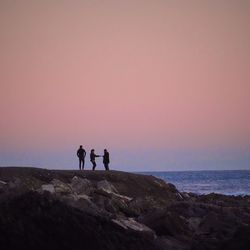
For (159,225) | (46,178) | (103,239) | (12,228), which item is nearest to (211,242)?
(159,225)

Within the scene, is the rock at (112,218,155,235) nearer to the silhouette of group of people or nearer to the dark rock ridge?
the dark rock ridge

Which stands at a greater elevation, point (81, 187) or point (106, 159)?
point (106, 159)

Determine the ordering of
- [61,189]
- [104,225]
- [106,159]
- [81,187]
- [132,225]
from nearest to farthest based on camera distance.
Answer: [104,225]
[132,225]
[61,189]
[81,187]
[106,159]

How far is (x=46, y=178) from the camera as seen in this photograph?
24.8 meters

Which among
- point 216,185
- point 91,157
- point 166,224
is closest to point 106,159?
point 91,157

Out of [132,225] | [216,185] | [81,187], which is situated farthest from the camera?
[216,185]

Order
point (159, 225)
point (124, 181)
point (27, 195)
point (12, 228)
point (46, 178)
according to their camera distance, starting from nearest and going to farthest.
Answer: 1. point (12, 228)
2. point (27, 195)
3. point (159, 225)
4. point (46, 178)
5. point (124, 181)

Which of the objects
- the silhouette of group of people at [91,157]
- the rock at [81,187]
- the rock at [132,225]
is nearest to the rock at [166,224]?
the rock at [132,225]

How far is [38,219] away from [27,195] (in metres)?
0.82

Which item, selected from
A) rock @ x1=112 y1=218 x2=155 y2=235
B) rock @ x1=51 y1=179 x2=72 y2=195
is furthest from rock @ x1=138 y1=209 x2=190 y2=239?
rock @ x1=51 y1=179 x2=72 y2=195

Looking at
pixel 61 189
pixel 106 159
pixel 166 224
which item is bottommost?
pixel 166 224

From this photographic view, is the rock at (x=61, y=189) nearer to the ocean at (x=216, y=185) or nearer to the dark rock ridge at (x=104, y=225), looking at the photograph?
the dark rock ridge at (x=104, y=225)

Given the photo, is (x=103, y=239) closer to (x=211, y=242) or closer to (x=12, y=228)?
(x=12, y=228)

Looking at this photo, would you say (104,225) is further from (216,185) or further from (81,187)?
(216,185)
